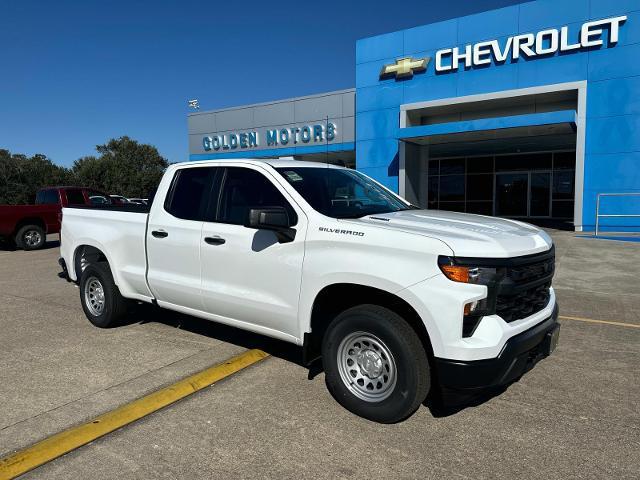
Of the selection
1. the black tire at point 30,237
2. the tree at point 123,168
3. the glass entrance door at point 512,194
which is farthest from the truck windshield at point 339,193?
the tree at point 123,168

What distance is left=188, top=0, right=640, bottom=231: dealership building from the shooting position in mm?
16266

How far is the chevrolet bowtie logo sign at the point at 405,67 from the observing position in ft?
63.6

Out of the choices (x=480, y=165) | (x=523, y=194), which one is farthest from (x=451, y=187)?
(x=523, y=194)

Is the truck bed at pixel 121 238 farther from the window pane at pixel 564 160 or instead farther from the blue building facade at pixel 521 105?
the window pane at pixel 564 160

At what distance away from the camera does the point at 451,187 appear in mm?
24922

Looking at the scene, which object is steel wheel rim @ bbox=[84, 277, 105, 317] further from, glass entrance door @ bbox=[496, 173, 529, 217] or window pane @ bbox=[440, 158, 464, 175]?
window pane @ bbox=[440, 158, 464, 175]

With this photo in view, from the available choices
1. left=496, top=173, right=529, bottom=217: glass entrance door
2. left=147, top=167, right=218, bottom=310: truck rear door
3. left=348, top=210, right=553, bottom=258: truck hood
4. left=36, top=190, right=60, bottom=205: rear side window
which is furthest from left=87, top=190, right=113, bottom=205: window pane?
left=496, top=173, right=529, bottom=217: glass entrance door

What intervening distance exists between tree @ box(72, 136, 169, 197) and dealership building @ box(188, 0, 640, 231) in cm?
3406

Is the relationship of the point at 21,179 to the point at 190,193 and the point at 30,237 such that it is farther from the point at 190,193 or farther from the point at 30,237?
the point at 190,193

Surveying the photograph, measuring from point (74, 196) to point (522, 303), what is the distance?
587 inches

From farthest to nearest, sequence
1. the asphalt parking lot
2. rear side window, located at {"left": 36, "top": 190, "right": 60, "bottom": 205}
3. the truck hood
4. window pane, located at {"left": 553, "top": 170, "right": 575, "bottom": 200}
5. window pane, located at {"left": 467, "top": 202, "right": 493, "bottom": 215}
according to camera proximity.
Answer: window pane, located at {"left": 467, "top": 202, "right": 493, "bottom": 215}
window pane, located at {"left": 553, "top": 170, "right": 575, "bottom": 200}
rear side window, located at {"left": 36, "top": 190, "right": 60, "bottom": 205}
the truck hood
the asphalt parking lot

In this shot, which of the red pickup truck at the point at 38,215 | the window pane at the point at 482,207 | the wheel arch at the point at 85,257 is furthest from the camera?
the window pane at the point at 482,207

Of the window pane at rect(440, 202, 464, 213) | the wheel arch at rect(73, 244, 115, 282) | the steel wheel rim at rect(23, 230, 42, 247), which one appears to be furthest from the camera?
the window pane at rect(440, 202, 464, 213)

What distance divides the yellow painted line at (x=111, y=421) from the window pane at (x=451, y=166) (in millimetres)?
21901
